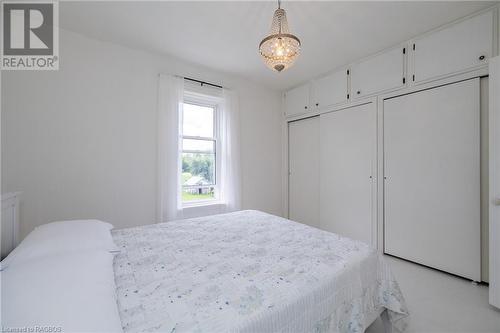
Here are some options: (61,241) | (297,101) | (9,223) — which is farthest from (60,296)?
(297,101)

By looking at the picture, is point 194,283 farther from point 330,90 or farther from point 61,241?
point 330,90

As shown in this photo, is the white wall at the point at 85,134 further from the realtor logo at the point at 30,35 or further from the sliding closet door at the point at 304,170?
the sliding closet door at the point at 304,170

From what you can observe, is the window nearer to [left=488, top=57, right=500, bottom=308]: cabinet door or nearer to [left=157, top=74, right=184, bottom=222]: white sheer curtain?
[left=157, top=74, right=184, bottom=222]: white sheer curtain

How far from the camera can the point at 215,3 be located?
1.91m

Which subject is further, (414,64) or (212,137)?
(212,137)

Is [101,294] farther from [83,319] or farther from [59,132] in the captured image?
[59,132]

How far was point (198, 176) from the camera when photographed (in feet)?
10.8

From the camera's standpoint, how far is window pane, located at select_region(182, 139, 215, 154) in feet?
10.4

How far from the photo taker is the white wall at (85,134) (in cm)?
209

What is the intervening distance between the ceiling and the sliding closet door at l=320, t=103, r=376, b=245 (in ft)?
2.90

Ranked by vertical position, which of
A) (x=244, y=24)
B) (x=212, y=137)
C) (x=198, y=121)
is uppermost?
(x=244, y=24)

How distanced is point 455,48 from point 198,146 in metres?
3.27

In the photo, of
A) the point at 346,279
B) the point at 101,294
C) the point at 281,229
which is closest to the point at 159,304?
the point at 101,294

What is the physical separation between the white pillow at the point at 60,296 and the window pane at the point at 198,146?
229cm
